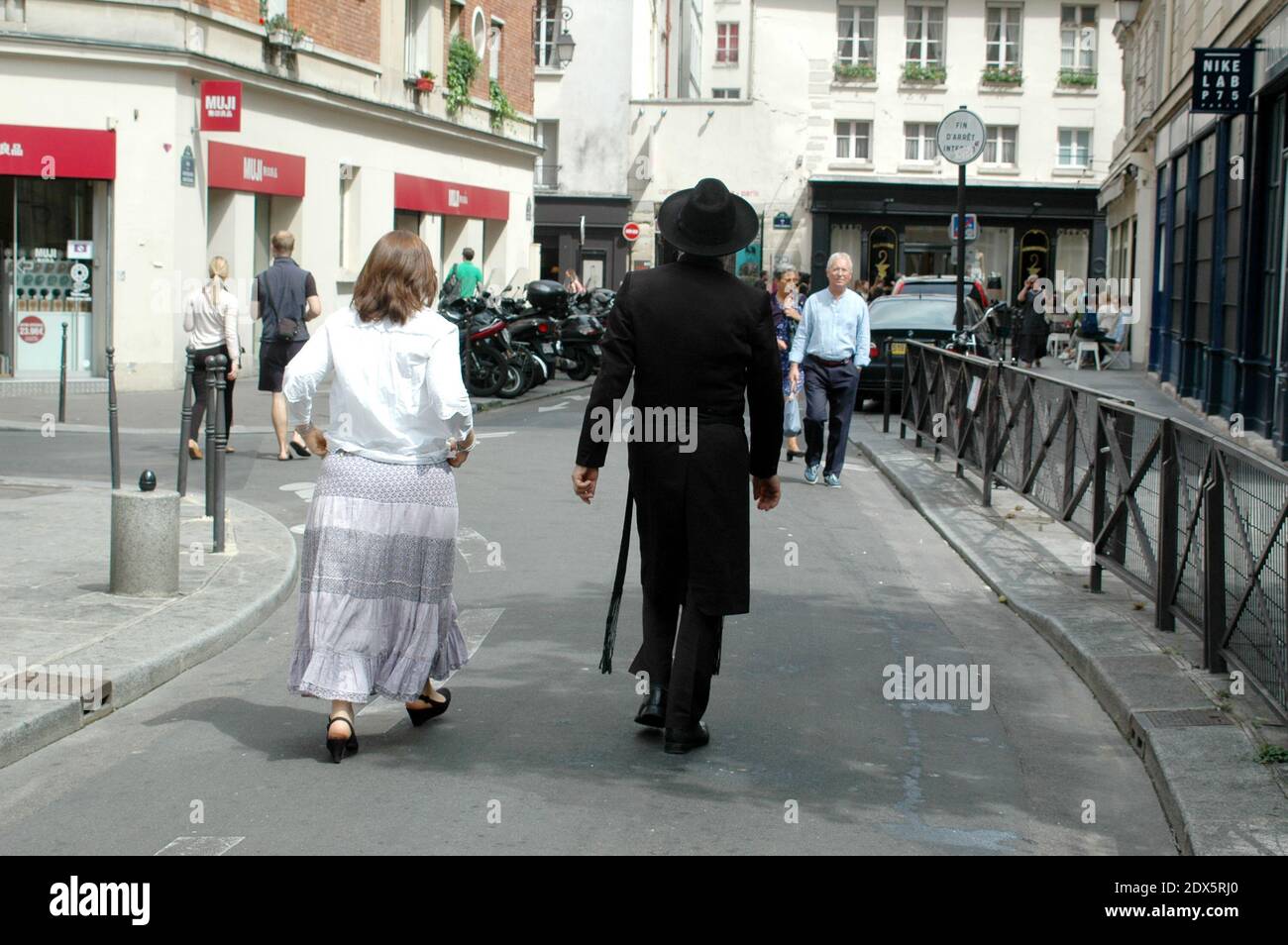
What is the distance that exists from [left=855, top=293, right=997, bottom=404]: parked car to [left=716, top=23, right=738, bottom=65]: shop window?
49238 mm

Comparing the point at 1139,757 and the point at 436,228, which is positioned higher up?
the point at 436,228

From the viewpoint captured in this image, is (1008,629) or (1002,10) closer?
(1008,629)

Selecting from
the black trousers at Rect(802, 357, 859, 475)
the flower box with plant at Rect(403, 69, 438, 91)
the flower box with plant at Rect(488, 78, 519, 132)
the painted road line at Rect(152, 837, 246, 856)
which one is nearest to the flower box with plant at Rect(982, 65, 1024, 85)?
the flower box with plant at Rect(488, 78, 519, 132)

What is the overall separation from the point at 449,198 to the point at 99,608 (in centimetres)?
2543

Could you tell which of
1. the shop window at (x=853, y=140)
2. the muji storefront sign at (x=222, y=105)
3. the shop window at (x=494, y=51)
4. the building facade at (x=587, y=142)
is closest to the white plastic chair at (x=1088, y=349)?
the shop window at (x=494, y=51)

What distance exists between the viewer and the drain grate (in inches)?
242

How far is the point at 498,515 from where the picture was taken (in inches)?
463

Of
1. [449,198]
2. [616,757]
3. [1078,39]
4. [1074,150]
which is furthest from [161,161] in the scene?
[1078,39]

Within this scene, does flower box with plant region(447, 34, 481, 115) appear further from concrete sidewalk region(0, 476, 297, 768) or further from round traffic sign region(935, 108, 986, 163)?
concrete sidewalk region(0, 476, 297, 768)

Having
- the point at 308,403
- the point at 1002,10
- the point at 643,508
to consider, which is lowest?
the point at 643,508

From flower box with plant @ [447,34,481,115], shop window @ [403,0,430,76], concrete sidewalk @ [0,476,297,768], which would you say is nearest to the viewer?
concrete sidewalk @ [0,476,297,768]
